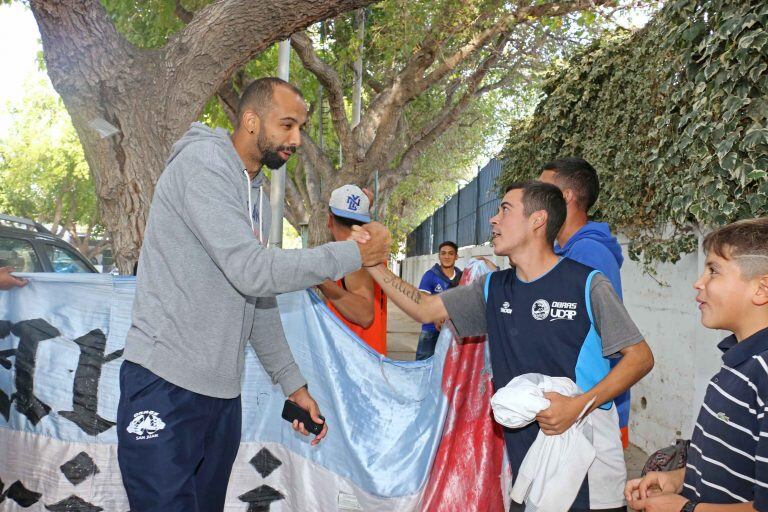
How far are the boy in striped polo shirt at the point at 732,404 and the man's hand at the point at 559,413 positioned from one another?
1.30ft

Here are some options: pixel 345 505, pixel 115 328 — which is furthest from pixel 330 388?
pixel 115 328

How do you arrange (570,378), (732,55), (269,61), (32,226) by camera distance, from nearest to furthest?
(570,378)
(732,55)
(32,226)
(269,61)

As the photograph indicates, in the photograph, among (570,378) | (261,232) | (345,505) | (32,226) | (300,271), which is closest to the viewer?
(300,271)

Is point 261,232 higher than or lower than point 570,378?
higher

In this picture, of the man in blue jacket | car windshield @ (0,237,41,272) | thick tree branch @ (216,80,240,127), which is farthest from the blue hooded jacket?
thick tree branch @ (216,80,240,127)

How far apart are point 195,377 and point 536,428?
1360 mm

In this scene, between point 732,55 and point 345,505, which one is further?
point 732,55

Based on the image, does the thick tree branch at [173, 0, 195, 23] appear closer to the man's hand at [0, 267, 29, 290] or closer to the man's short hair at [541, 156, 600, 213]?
the man's hand at [0, 267, 29, 290]

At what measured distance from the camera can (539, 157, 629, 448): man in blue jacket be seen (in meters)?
3.37

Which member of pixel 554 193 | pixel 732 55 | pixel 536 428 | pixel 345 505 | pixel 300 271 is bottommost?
pixel 345 505

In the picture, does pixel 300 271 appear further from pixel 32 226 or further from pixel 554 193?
pixel 32 226

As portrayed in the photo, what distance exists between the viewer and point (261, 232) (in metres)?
3.15

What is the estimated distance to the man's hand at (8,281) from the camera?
13.5 ft

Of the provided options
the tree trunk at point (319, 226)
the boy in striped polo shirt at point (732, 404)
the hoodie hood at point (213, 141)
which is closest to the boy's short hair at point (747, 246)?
the boy in striped polo shirt at point (732, 404)
